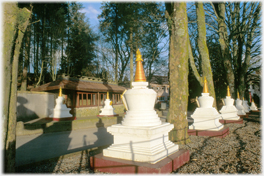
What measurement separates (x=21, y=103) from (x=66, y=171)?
11642mm

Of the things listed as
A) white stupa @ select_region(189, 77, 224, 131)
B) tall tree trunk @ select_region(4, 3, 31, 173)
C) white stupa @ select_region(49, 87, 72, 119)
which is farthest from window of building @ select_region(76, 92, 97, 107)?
tall tree trunk @ select_region(4, 3, 31, 173)

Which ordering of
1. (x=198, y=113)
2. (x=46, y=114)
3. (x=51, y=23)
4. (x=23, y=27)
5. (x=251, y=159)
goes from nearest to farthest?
(x=23, y=27) < (x=251, y=159) < (x=198, y=113) < (x=46, y=114) < (x=51, y=23)

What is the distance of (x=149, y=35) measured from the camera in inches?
971

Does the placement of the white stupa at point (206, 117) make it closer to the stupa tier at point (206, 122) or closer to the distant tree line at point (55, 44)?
the stupa tier at point (206, 122)

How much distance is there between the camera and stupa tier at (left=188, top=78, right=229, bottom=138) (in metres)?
7.64

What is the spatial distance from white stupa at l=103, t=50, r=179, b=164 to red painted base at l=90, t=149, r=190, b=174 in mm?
132

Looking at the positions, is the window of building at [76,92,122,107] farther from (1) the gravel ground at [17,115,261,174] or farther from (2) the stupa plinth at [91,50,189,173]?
(2) the stupa plinth at [91,50,189,173]

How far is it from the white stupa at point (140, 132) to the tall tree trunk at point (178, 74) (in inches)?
83.4

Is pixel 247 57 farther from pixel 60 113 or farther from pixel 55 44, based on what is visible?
pixel 55 44

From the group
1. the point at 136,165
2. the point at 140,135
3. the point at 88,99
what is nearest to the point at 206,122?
the point at 140,135

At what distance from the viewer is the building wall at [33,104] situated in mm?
13719

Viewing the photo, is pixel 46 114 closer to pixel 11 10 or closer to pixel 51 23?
pixel 51 23

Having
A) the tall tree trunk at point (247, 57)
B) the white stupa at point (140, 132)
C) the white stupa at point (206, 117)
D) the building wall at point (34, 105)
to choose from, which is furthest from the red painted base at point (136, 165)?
the tall tree trunk at point (247, 57)

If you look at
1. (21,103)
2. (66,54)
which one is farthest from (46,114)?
(66,54)
